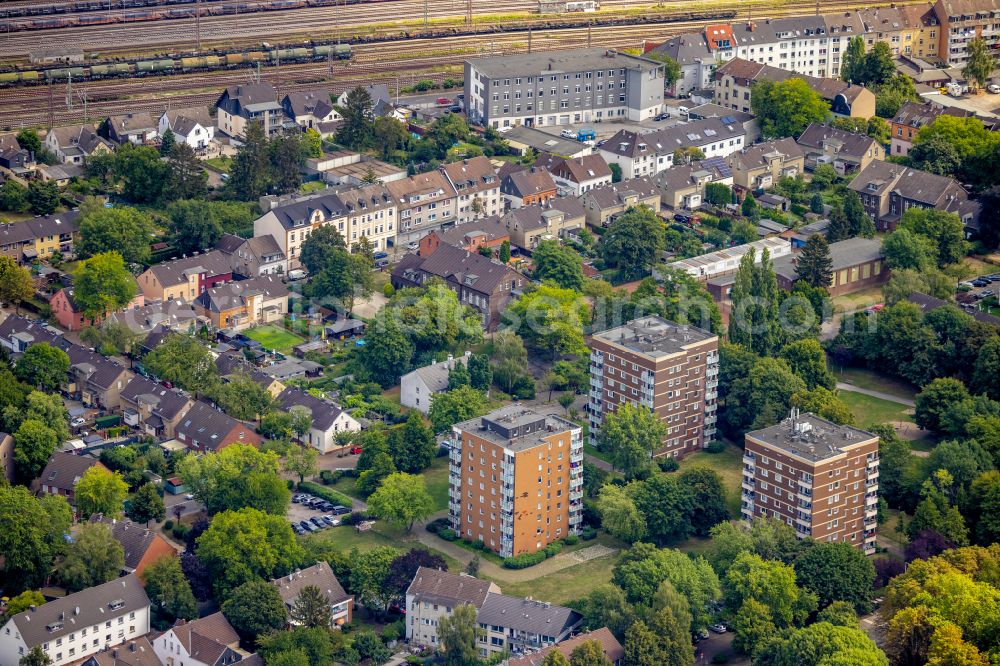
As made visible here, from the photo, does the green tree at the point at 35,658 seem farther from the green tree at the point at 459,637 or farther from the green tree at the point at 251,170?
the green tree at the point at 251,170

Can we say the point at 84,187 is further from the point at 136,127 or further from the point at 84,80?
the point at 84,80

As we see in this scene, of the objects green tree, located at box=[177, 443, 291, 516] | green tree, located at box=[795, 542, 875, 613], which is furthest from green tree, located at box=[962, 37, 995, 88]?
green tree, located at box=[177, 443, 291, 516]

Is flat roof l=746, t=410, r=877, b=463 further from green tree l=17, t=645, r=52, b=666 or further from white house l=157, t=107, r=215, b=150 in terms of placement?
white house l=157, t=107, r=215, b=150

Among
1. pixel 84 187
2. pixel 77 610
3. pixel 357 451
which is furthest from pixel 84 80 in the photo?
pixel 77 610

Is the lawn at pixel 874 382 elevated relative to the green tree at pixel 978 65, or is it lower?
lower

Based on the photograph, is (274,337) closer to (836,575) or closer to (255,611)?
(255,611)

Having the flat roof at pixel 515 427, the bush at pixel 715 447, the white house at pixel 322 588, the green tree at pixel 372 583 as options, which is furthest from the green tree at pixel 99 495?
the bush at pixel 715 447

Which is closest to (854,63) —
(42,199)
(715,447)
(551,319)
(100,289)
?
(551,319)
